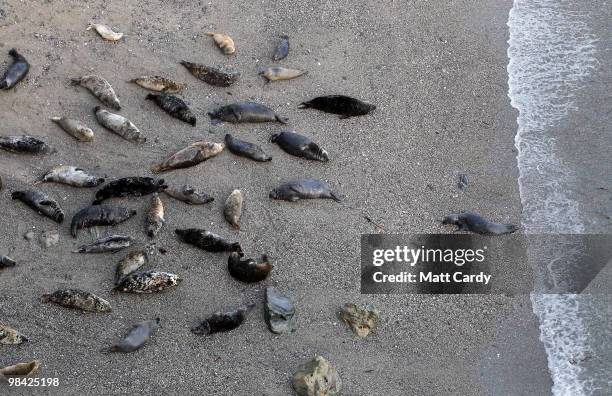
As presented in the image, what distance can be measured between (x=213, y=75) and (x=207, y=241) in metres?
2.37

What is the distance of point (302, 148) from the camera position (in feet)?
23.6

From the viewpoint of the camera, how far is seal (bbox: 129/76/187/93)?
303 inches

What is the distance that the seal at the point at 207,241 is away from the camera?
20.6 ft

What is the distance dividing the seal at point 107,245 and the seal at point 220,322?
0.99 meters

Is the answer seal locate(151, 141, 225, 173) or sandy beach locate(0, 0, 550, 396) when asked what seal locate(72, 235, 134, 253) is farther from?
seal locate(151, 141, 225, 173)

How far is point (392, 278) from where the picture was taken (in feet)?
21.0

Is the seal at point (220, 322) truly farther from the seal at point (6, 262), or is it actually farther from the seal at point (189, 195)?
the seal at point (6, 262)

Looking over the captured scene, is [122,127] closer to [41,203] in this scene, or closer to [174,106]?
[174,106]

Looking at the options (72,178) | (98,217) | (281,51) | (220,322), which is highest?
(281,51)

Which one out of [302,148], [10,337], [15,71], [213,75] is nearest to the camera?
[10,337]

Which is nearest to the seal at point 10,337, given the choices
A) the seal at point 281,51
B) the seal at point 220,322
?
the seal at point 220,322

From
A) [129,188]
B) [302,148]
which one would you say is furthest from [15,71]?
[302,148]

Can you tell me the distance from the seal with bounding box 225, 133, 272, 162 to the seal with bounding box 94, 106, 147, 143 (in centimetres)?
85

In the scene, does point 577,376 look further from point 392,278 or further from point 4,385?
point 4,385
